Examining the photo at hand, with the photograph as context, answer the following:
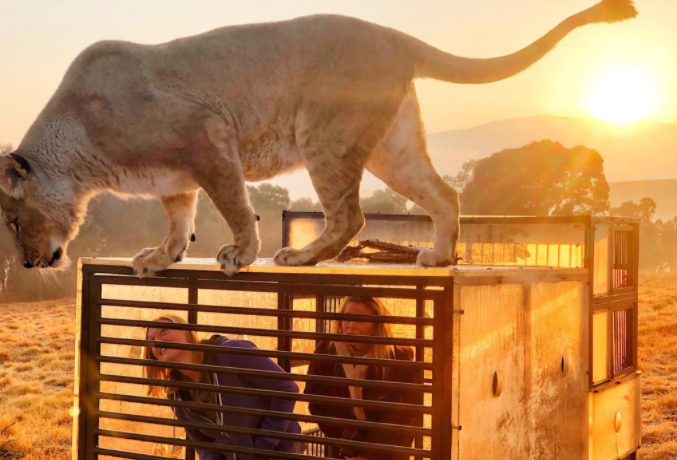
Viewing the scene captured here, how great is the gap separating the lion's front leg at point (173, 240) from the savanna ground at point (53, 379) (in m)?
7.34

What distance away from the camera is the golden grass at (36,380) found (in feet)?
34.8

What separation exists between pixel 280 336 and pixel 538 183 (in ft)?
120

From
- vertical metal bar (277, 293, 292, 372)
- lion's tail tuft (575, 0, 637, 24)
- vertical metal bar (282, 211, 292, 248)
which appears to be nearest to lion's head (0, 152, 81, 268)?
vertical metal bar (277, 293, 292, 372)

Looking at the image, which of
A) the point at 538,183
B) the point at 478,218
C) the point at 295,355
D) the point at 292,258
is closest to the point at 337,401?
the point at 295,355

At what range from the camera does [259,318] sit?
16.0 ft

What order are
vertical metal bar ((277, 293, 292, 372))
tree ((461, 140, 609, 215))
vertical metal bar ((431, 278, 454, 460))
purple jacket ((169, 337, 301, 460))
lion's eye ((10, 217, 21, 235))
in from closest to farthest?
vertical metal bar ((431, 278, 454, 460))
purple jacket ((169, 337, 301, 460))
lion's eye ((10, 217, 21, 235))
vertical metal bar ((277, 293, 292, 372))
tree ((461, 140, 609, 215))

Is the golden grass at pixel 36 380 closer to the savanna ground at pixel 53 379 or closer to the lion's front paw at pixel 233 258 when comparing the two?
the savanna ground at pixel 53 379

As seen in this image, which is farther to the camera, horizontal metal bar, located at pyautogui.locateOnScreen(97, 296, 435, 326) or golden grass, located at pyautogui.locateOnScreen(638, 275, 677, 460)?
golden grass, located at pyautogui.locateOnScreen(638, 275, 677, 460)

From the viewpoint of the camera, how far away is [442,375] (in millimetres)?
Answer: 2434

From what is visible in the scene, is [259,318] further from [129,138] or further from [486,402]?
[486,402]

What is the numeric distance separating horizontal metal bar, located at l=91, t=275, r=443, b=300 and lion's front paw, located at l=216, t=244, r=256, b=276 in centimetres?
9

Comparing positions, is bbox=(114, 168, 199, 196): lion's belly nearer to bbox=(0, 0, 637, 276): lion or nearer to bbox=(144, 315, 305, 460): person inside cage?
bbox=(0, 0, 637, 276): lion

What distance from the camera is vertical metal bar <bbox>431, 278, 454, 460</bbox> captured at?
2.41 meters

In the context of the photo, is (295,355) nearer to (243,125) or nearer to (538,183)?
(243,125)
